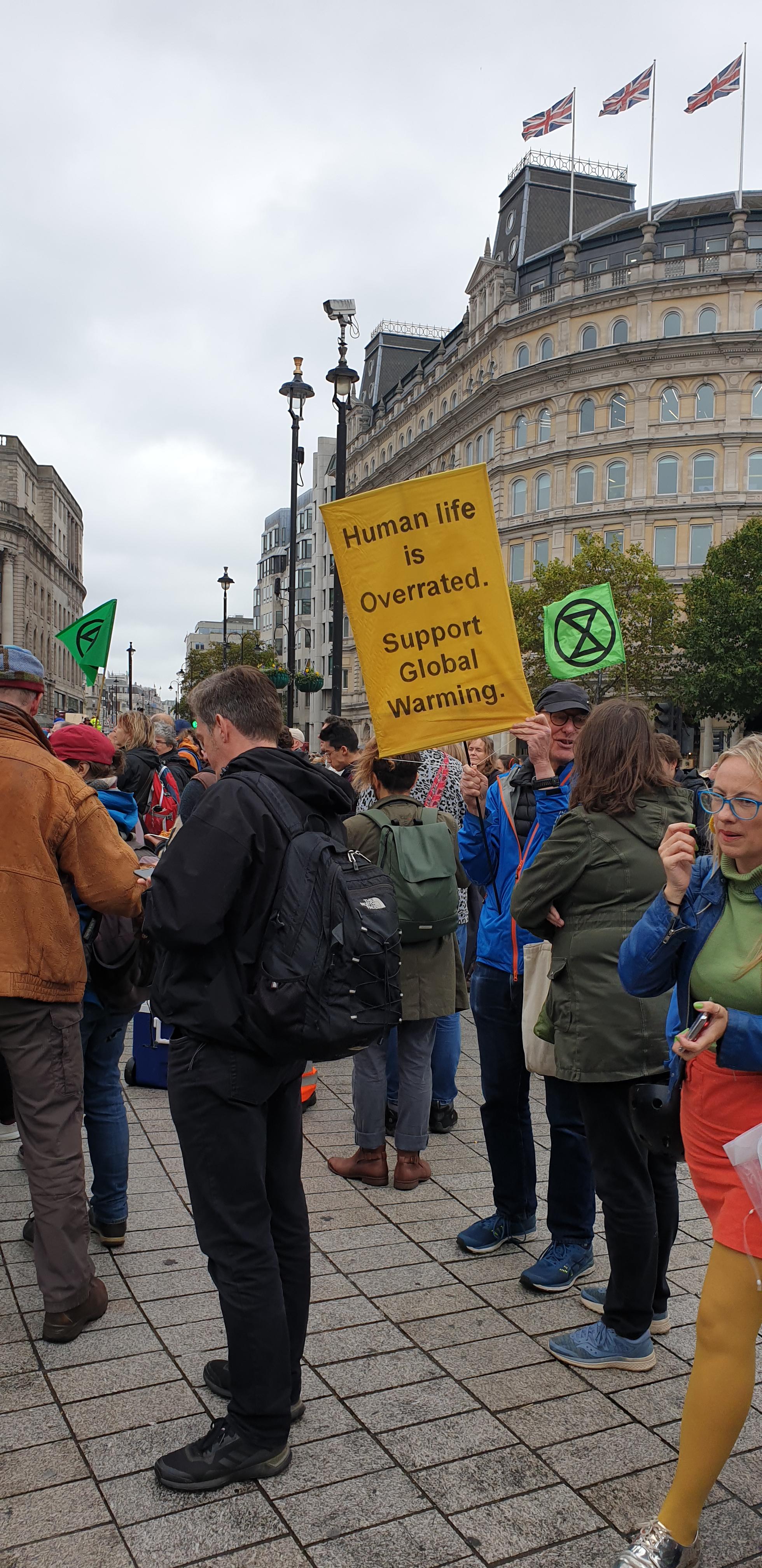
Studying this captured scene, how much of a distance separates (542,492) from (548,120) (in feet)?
57.2

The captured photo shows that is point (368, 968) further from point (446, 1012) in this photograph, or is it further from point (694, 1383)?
point (446, 1012)

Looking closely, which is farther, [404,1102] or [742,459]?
[742,459]

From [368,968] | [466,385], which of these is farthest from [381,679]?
[466,385]

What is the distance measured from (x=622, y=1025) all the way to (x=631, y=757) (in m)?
0.85

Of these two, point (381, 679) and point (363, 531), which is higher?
point (363, 531)

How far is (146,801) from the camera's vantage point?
899cm

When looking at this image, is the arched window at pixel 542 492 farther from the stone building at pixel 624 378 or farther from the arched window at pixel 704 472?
the arched window at pixel 704 472

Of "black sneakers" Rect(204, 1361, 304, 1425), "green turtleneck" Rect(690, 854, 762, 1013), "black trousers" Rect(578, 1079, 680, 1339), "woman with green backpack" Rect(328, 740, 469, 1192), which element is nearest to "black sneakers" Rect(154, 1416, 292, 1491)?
"black sneakers" Rect(204, 1361, 304, 1425)

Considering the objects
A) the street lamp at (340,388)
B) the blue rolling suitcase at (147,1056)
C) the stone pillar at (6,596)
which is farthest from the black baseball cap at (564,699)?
the stone pillar at (6,596)

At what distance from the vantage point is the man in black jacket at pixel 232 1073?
2.79 m

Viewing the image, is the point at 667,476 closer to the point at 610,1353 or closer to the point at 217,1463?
the point at 610,1353

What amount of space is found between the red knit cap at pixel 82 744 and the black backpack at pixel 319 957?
2.14 m

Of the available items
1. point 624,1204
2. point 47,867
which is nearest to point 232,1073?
point 47,867

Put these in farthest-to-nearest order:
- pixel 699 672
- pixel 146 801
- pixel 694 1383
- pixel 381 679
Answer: pixel 699 672 < pixel 146 801 < pixel 381 679 < pixel 694 1383
